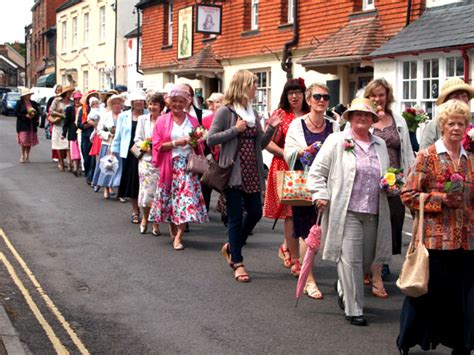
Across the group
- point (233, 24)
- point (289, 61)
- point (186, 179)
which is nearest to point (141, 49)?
point (233, 24)

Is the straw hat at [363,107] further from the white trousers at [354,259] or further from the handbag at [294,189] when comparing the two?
the handbag at [294,189]

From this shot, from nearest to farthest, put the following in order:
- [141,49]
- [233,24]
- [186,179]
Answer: [186,179] → [233,24] → [141,49]

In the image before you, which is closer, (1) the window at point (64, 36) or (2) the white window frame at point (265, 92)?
(2) the white window frame at point (265, 92)

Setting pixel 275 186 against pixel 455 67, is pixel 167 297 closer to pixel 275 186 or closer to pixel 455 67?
pixel 275 186

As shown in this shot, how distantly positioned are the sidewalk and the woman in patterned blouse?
2572 millimetres

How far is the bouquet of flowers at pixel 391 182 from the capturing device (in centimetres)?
628

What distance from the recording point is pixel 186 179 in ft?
31.7

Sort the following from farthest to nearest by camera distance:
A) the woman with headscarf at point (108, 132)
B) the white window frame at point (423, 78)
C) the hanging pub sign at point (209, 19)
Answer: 1. the hanging pub sign at point (209, 19)
2. the white window frame at point (423, 78)
3. the woman with headscarf at point (108, 132)

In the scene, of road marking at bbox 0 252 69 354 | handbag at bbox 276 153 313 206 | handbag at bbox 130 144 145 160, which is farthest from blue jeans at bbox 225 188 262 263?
handbag at bbox 130 144 145 160

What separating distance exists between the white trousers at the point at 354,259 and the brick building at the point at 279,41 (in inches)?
522

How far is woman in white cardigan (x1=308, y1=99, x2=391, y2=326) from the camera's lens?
6.44 m

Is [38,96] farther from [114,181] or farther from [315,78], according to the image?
[114,181]

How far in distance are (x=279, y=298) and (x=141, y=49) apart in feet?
105

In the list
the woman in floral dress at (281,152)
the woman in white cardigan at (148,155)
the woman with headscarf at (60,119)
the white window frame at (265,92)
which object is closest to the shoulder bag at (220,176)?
the woman in floral dress at (281,152)
